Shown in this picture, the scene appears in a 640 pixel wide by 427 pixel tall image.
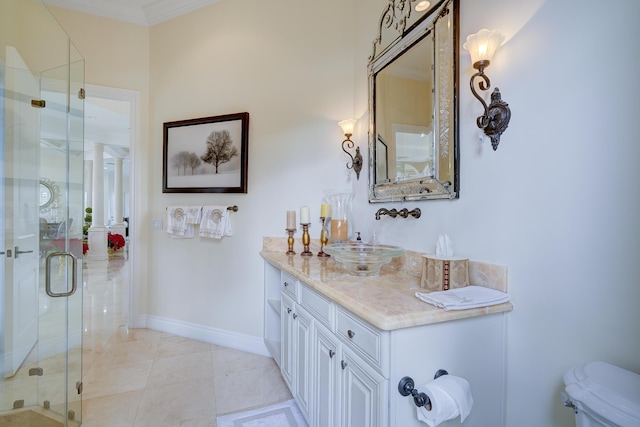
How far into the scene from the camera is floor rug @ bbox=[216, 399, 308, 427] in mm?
1741

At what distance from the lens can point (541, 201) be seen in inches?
42.1

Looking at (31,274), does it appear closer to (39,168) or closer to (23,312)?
(23,312)

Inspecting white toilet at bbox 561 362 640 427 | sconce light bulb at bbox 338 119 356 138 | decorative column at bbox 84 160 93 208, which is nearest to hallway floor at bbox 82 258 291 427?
white toilet at bbox 561 362 640 427

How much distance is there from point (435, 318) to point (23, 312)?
285 cm

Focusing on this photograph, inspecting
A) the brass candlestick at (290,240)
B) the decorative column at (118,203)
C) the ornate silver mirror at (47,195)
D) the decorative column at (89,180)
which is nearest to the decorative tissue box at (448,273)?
the brass candlestick at (290,240)

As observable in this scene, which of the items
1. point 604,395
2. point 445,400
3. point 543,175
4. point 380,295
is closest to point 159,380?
point 380,295

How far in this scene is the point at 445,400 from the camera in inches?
35.9

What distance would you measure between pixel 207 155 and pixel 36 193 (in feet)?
4.10

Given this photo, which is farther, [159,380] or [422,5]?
[159,380]

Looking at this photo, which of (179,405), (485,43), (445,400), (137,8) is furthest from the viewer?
(137,8)

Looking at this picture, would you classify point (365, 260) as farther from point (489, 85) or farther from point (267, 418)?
point (267, 418)

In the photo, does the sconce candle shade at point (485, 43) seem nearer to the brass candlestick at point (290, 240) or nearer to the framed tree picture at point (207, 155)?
the brass candlestick at point (290, 240)

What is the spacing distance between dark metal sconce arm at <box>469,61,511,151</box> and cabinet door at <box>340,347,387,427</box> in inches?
40.3

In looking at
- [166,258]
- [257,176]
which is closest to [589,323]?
[257,176]
